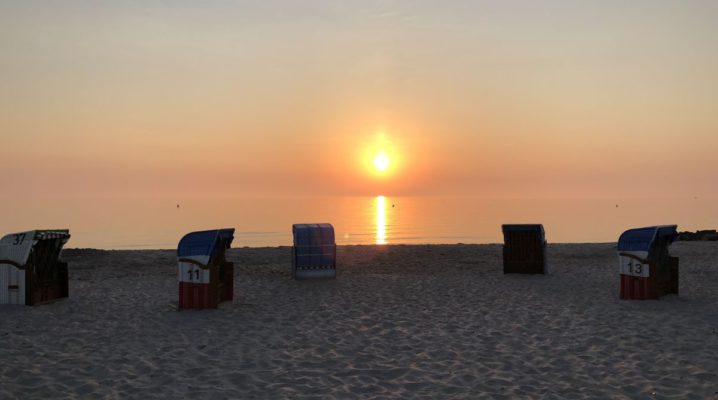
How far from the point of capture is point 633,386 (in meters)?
7.88

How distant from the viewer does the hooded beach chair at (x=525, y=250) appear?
20.7 m

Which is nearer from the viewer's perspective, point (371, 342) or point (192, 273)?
point (371, 342)

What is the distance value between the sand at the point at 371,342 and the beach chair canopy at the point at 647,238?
4.76 feet

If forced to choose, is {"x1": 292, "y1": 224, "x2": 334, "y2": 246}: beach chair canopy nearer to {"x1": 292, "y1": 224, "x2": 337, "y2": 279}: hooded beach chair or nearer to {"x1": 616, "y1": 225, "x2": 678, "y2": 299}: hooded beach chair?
{"x1": 292, "y1": 224, "x2": 337, "y2": 279}: hooded beach chair

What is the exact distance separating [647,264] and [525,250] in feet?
20.1

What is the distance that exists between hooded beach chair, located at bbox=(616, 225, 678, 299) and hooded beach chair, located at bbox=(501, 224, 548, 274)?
206 inches

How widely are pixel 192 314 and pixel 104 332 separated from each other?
2254 millimetres

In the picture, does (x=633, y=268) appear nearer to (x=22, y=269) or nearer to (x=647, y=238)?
(x=647, y=238)

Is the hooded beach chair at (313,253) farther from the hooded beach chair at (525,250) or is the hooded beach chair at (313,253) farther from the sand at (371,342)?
the hooded beach chair at (525,250)

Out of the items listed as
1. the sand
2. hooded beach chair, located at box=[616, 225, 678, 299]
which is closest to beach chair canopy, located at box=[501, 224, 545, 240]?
the sand

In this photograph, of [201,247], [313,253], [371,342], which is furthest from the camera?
[313,253]

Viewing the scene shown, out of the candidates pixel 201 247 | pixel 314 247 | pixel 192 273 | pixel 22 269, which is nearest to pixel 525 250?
pixel 314 247

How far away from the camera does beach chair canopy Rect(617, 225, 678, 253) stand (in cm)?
1483

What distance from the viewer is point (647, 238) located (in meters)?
14.9
